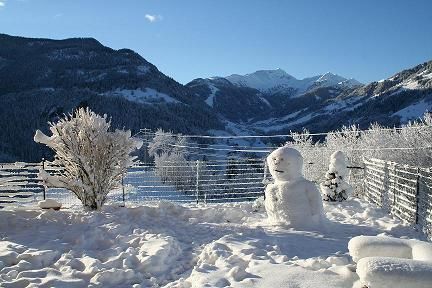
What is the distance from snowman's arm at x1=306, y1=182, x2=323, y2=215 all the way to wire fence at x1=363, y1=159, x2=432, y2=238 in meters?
1.95

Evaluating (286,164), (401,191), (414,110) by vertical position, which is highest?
(414,110)

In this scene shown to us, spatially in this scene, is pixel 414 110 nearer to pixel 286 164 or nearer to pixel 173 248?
pixel 286 164

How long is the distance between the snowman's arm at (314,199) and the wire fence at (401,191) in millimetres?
1954

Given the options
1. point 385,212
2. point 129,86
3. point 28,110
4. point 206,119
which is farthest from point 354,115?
point 385,212

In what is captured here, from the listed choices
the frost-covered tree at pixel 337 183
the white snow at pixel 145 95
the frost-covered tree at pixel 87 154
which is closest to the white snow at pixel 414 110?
the white snow at pixel 145 95

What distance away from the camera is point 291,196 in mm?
7699

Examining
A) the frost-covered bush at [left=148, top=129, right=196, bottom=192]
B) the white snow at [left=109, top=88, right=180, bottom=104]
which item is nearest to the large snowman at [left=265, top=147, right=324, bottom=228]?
the frost-covered bush at [left=148, top=129, right=196, bottom=192]

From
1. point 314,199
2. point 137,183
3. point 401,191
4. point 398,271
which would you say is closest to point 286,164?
point 314,199

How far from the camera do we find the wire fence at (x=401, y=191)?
8.51m

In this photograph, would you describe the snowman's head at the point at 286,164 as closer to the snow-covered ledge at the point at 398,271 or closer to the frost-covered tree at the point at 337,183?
the frost-covered tree at the point at 337,183

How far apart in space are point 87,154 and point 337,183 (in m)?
6.02

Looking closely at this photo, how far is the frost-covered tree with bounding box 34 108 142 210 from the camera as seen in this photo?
8.78 m

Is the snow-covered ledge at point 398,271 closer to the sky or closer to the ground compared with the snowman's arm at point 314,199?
closer to the ground

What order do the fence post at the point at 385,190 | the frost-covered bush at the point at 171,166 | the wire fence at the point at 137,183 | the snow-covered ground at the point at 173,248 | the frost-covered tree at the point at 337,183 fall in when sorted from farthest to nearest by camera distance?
the frost-covered bush at the point at 171,166 → the frost-covered tree at the point at 337,183 → the wire fence at the point at 137,183 → the fence post at the point at 385,190 → the snow-covered ground at the point at 173,248
